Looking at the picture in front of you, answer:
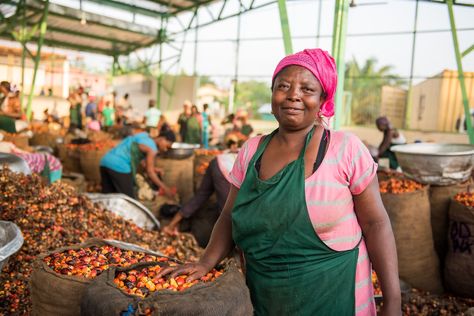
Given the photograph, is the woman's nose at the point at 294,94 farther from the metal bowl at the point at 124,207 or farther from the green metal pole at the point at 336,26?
the metal bowl at the point at 124,207

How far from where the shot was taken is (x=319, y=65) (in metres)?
1.50

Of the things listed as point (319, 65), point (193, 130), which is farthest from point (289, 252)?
point (193, 130)

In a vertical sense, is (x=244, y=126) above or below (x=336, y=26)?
below

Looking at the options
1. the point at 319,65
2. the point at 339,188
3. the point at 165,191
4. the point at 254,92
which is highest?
the point at 254,92

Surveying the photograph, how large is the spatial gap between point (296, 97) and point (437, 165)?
288 centimetres

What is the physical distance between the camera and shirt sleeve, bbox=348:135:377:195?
1.44 meters

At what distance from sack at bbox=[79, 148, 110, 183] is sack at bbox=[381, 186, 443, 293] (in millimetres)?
4245

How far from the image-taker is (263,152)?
1623 mm

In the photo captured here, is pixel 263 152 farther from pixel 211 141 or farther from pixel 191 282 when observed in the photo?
pixel 211 141

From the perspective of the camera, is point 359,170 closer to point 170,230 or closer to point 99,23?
point 170,230

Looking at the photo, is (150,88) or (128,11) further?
(150,88)

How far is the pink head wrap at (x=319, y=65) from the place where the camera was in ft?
4.90

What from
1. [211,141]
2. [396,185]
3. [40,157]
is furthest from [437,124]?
[40,157]

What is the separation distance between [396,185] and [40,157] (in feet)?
11.6
